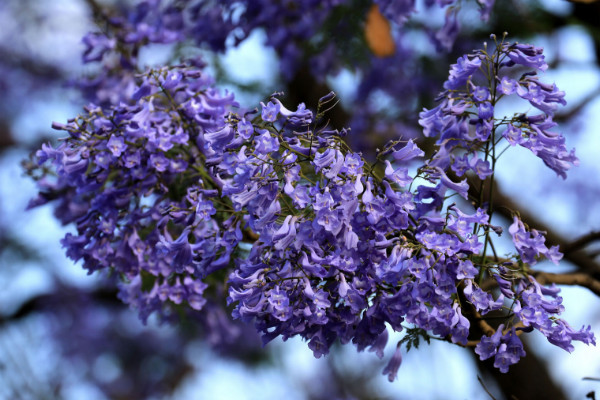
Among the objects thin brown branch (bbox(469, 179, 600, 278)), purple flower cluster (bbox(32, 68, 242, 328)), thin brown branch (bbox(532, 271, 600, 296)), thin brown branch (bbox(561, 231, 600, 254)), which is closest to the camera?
purple flower cluster (bbox(32, 68, 242, 328))

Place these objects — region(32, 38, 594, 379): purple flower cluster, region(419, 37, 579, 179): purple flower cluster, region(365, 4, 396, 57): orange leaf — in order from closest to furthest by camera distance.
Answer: region(32, 38, 594, 379): purple flower cluster < region(419, 37, 579, 179): purple flower cluster < region(365, 4, 396, 57): orange leaf

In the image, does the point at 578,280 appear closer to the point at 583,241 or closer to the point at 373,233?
the point at 583,241

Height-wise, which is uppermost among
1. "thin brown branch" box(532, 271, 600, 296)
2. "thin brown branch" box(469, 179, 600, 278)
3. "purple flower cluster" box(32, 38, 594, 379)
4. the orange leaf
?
the orange leaf

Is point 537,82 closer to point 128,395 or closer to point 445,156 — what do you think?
point 445,156

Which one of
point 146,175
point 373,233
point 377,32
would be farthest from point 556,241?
point 146,175

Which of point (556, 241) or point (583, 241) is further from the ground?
point (556, 241)

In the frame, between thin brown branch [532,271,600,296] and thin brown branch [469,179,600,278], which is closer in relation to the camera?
thin brown branch [532,271,600,296]

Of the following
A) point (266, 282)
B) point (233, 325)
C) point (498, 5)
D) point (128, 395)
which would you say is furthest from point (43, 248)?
point (266, 282)

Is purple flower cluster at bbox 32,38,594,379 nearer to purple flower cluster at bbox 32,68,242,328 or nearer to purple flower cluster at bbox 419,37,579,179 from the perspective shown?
purple flower cluster at bbox 419,37,579,179

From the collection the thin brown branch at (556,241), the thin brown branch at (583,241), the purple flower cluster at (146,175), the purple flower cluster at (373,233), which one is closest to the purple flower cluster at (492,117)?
the purple flower cluster at (373,233)

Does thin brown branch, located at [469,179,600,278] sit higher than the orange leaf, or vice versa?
the orange leaf

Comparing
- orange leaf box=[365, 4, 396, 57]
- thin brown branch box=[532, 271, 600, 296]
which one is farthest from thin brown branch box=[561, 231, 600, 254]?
orange leaf box=[365, 4, 396, 57]
